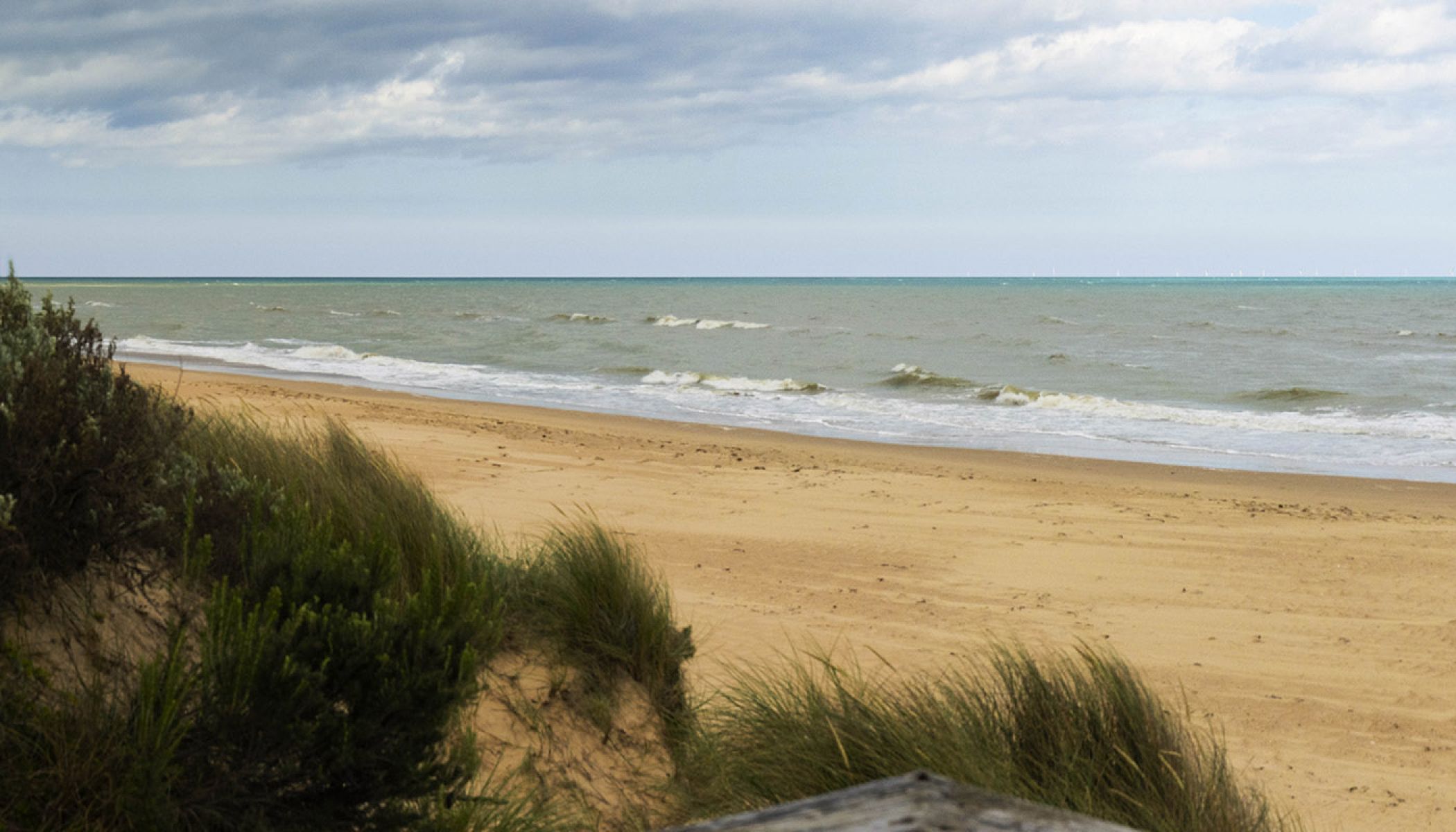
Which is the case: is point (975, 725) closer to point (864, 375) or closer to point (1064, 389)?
point (1064, 389)

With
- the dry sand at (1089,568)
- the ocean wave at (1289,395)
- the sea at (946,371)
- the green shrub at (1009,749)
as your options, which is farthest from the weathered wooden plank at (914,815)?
the ocean wave at (1289,395)

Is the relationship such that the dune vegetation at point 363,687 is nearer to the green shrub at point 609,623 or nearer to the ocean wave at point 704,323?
the green shrub at point 609,623

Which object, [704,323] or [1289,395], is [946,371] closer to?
[1289,395]

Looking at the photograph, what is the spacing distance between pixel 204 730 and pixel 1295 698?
17.8ft

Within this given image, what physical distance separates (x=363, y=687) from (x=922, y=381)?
26520 mm

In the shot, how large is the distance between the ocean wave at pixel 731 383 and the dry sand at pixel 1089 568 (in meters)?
10.8

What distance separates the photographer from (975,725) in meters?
3.74

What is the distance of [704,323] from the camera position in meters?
57.1

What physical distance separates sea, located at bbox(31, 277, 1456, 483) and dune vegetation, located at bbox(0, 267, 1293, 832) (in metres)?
13.1

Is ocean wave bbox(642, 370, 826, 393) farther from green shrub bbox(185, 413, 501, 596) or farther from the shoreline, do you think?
green shrub bbox(185, 413, 501, 596)

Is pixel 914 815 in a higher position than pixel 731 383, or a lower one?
higher

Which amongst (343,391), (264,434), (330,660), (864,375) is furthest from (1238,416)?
(330,660)

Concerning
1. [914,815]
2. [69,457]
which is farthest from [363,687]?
[914,815]

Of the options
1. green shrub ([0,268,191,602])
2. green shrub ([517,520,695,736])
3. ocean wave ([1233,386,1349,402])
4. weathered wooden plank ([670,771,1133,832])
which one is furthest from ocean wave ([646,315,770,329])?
weathered wooden plank ([670,771,1133,832])
